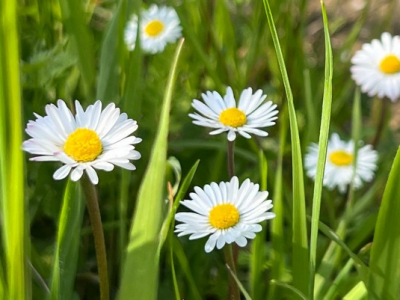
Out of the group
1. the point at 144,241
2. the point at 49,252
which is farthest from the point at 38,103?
the point at 144,241

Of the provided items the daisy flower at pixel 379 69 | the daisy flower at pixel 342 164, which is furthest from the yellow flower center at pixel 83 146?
the daisy flower at pixel 379 69

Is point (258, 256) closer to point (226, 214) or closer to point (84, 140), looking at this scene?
point (226, 214)

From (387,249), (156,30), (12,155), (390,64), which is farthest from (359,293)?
(156,30)

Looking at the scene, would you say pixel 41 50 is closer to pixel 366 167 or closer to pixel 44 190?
pixel 44 190

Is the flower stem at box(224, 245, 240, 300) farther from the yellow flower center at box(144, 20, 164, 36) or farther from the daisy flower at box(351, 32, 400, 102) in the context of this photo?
the yellow flower center at box(144, 20, 164, 36)

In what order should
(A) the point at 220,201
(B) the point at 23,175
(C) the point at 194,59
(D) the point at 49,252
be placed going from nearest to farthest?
(B) the point at 23,175 < (A) the point at 220,201 < (D) the point at 49,252 < (C) the point at 194,59
